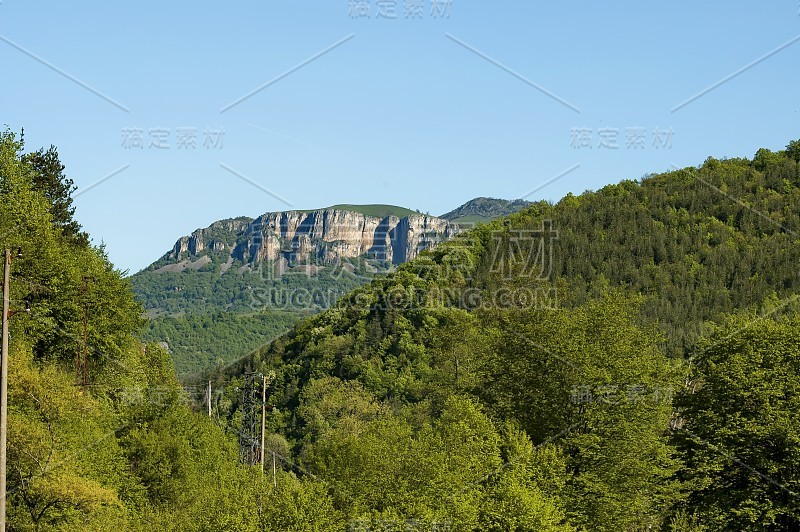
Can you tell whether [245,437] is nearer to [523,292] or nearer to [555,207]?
[523,292]

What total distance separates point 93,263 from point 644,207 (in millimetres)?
140488

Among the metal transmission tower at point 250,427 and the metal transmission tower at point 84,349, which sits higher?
the metal transmission tower at point 84,349

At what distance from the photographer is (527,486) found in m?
35.8

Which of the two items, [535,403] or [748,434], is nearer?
[748,434]

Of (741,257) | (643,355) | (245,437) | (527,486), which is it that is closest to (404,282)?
(741,257)

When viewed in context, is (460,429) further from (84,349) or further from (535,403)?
(84,349)

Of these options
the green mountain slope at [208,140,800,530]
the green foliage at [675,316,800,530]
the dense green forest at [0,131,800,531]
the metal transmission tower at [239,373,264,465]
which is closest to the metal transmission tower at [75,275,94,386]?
the dense green forest at [0,131,800,531]

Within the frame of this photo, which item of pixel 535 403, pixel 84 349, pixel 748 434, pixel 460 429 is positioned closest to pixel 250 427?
pixel 84 349

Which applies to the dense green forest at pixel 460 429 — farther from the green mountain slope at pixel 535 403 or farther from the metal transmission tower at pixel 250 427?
→ the metal transmission tower at pixel 250 427

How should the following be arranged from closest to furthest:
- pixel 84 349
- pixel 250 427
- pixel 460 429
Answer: pixel 460 429, pixel 84 349, pixel 250 427

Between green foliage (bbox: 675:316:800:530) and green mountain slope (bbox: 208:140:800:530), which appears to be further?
green foliage (bbox: 675:316:800:530)

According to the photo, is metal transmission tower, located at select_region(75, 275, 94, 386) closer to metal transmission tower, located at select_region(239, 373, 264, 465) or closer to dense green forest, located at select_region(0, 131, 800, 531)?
dense green forest, located at select_region(0, 131, 800, 531)

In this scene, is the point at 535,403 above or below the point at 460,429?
above

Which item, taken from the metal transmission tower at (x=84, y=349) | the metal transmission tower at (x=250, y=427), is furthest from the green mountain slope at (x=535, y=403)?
the metal transmission tower at (x=84, y=349)
